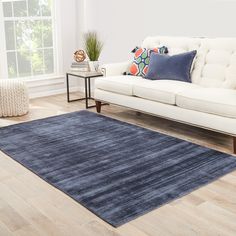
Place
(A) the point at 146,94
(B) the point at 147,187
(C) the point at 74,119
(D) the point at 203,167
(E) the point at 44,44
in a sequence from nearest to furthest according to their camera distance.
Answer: (B) the point at 147,187 < (D) the point at 203,167 < (A) the point at 146,94 < (C) the point at 74,119 < (E) the point at 44,44

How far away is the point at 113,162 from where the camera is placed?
3.16 meters

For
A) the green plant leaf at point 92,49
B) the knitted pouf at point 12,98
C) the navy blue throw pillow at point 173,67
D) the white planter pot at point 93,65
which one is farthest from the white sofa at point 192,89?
the knitted pouf at point 12,98

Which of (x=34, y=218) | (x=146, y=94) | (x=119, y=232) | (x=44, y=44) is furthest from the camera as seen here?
(x=44, y=44)

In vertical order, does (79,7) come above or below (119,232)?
above

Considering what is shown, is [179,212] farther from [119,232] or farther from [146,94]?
[146,94]

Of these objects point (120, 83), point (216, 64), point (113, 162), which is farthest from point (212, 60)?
point (113, 162)

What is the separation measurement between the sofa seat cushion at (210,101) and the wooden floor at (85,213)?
0.60 meters

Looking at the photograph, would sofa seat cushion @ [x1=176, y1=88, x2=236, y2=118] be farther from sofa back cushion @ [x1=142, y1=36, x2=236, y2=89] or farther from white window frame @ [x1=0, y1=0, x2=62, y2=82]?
white window frame @ [x1=0, y1=0, x2=62, y2=82]

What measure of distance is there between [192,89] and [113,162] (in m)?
1.10

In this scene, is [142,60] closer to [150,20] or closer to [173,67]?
[173,67]

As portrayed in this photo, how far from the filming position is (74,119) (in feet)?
14.5

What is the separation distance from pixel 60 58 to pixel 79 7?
78 centimetres

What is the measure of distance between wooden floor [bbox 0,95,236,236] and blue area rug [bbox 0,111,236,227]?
71 millimetres

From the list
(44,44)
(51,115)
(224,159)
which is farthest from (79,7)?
(224,159)
